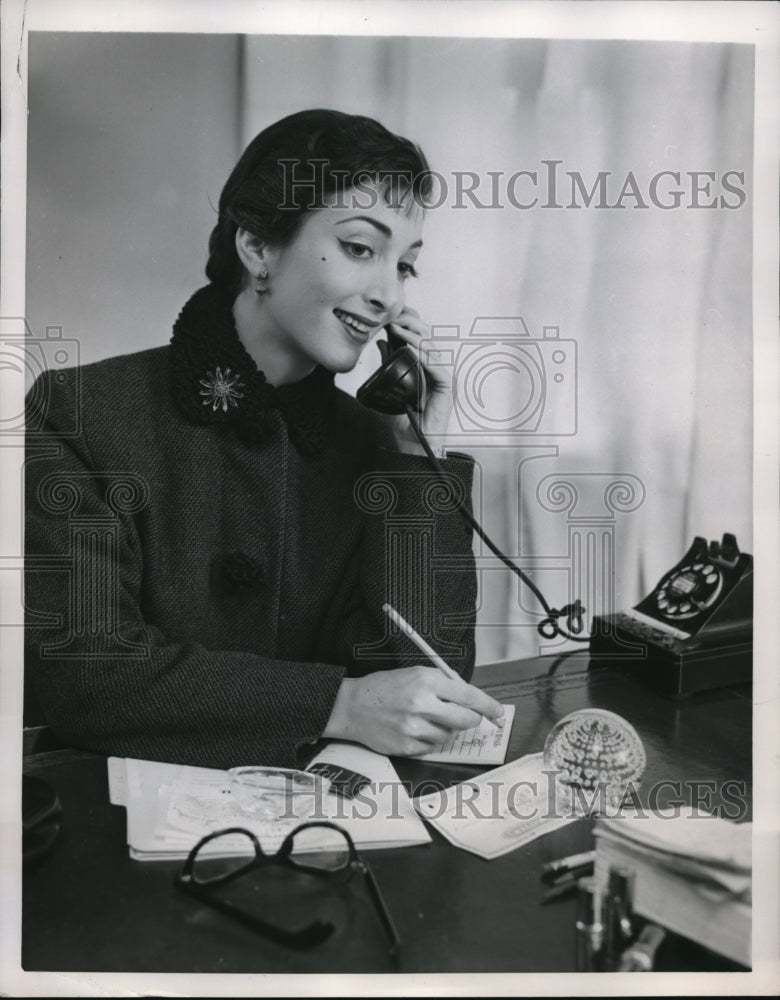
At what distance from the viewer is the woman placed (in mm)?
1034

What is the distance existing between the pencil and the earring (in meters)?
0.39

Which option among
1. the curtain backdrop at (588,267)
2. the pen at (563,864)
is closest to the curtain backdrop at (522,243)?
the curtain backdrop at (588,267)

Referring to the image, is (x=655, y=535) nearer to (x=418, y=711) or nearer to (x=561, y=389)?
(x=561, y=389)

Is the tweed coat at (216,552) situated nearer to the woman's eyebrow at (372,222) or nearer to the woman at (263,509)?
the woman at (263,509)

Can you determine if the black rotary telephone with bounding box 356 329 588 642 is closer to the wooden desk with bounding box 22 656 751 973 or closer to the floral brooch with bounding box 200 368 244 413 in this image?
the floral brooch with bounding box 200 368 244 413

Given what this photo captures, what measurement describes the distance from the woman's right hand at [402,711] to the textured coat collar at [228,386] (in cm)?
28

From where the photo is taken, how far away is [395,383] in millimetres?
1087

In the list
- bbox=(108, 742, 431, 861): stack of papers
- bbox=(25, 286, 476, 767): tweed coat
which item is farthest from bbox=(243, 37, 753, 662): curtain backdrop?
bbox=(108, 742, 431, 861): stack of papers

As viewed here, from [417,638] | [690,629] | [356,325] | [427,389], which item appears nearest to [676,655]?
[690,629]

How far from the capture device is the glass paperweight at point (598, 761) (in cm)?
100

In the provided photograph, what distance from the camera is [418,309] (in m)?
1.07

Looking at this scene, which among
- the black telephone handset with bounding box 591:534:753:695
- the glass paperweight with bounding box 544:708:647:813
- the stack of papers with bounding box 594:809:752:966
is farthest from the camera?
the black telephone handset with bounding box 591:534:753:695

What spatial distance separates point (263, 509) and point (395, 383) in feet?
0.70

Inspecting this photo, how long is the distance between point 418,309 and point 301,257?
0.15m
